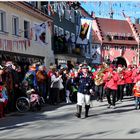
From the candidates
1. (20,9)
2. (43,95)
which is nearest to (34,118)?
(43,95)

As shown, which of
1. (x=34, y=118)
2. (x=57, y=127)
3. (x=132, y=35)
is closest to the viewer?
(x=57, y=127)

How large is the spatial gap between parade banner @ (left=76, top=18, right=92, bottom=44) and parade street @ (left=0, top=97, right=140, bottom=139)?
72.3 feet

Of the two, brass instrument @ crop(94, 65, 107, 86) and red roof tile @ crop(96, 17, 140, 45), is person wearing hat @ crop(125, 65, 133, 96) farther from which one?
red roof tile @ crop(96, 17, 140, 45)

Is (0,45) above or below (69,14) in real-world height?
below

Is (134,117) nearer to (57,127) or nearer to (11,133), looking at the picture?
(57,127)

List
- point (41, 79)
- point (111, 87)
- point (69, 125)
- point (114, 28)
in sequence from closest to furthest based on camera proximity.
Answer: point (69, 125) → point (111, 87) → point (41, 79) → point (114, 28)

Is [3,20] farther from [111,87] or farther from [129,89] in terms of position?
[111,87]

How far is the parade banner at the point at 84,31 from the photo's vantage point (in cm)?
3672

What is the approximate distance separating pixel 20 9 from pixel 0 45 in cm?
415

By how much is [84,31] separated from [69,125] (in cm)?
2638

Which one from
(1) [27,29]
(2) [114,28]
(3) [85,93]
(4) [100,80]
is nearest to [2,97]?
(3) [85,93]

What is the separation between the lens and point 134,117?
1311cm

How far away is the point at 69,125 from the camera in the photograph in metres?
11.4

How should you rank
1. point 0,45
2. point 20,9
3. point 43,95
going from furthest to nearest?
point 20,9 < point 0,45 < point 43,95
